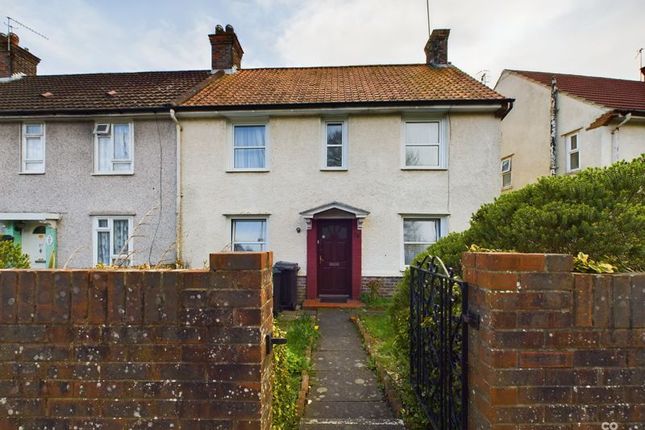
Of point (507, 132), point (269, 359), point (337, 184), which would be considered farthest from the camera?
point (507, 132)

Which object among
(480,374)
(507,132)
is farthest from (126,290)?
(507,132)

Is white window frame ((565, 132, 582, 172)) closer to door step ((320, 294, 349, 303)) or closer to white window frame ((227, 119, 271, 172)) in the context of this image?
door step ((320, 294, 349, 303))

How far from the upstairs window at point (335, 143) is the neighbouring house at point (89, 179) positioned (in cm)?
462

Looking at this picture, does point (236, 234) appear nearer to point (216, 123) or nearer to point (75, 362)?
point (216, 123)

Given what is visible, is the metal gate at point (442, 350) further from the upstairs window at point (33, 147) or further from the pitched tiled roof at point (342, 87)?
the upstairs window at point (33, 147)

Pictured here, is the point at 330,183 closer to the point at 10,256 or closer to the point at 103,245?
the point at 10,256

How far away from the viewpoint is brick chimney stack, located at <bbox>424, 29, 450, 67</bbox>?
40.3 feet

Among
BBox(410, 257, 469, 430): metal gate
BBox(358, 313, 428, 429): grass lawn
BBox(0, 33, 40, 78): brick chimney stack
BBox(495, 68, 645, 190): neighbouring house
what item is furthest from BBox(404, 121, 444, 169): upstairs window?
BBox(0, 33, 40, 78): brick chimney stack

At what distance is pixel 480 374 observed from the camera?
177cm

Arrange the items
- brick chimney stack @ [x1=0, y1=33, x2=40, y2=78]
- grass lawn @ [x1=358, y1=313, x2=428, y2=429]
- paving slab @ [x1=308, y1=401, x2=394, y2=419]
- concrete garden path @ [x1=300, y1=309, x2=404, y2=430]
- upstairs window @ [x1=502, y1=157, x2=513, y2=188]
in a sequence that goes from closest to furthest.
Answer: grass lawn @ [x1=358, y1=313, x2=428, y2=429] < concrete garden path @ [x1=300, y1=309, x2=404, y2=430] < paving slab @ [x1=308, y1=401, x2=394, y2=419] < brick chimney stack @ [x1=0, y1=33, x2=40, y2=78] < upstairs window @ [x1=502, y1=157, x2=513, y2=188]

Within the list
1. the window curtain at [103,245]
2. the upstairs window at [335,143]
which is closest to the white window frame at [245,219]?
the upstairs window at [335,143]

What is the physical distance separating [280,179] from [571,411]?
875 cm

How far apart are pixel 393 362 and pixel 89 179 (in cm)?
1029

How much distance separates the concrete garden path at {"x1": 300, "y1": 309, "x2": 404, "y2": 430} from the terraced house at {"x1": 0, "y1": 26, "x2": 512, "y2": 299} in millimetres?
4252
